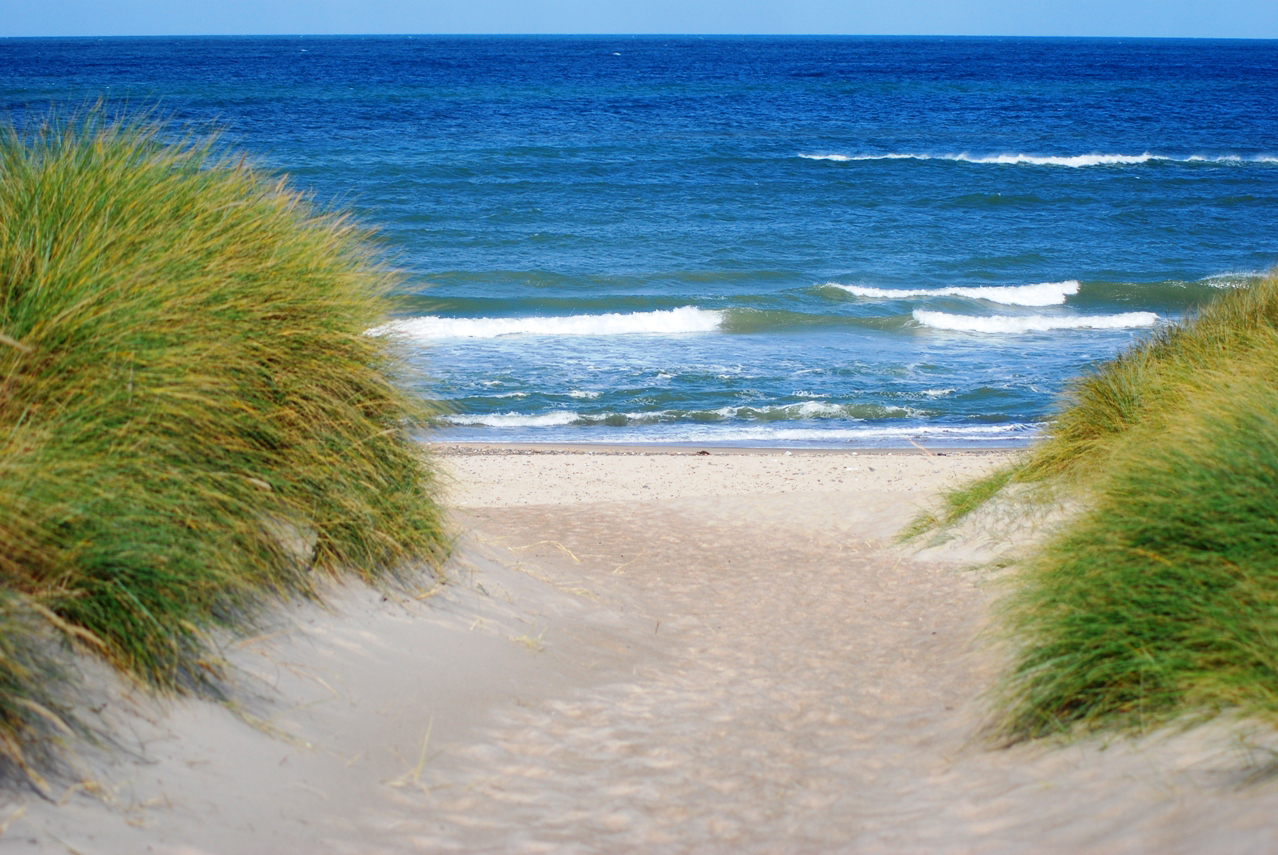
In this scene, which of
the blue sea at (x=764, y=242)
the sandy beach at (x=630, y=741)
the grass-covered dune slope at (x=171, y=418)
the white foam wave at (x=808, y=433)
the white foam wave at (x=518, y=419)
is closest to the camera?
the sandy beach at (x=630, y=741)

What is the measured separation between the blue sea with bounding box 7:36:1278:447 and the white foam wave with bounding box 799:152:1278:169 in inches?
10.4

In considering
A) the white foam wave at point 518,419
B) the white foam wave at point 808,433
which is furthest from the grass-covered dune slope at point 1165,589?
the white foam wave at point 518,419

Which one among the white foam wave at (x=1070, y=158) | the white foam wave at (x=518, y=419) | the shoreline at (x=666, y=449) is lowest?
the white foam wave at (x=518, y=419)

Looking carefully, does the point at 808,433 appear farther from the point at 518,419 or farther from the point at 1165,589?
the point at 1165,589

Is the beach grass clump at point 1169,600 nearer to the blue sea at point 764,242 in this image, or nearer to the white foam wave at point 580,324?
the blue sea at point 764,242

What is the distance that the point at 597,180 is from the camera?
30.4 m

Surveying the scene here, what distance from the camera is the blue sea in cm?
1425

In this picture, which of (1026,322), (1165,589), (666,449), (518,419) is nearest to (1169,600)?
(1165,589)

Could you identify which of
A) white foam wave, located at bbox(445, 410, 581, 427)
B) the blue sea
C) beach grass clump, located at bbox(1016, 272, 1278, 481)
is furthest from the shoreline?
beach grass clump, located at bbox(1016, 272, 1278, 481)

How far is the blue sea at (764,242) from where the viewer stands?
14250 mm

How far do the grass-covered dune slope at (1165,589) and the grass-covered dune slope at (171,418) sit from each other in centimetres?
287

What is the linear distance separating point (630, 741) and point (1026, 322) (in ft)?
54.7

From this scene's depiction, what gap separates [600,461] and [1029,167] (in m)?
29.2

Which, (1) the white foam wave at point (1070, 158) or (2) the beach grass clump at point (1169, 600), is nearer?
(2) the beach grass clump at point (1169, 600)
